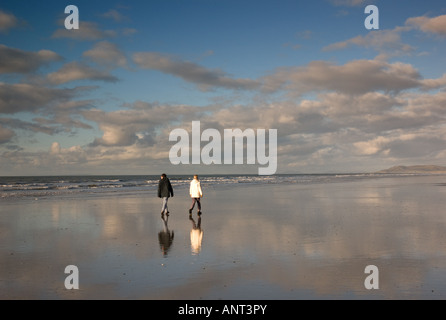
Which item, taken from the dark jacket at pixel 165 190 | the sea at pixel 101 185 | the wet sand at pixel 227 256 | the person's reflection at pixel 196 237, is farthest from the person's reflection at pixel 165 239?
the sea at pixel 101 185

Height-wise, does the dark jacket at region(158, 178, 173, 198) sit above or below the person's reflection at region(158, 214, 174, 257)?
above

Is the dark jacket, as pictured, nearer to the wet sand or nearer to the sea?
the wet sand

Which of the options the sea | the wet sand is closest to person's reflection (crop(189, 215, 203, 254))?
the wet sand

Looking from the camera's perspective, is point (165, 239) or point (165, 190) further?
point (165, 190)

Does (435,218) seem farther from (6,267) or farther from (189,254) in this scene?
(6,267)

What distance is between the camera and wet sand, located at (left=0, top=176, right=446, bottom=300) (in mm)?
7219

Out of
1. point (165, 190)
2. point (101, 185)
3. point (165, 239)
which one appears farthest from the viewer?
point (101, 185)

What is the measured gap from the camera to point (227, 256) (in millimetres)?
9938

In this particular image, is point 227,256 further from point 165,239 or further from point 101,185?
point 101,185

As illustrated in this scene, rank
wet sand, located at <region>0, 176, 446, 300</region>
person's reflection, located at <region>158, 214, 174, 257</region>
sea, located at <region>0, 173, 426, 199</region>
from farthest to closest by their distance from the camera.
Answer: sea, located at <region>0, 173, 426, 199</region>
person's reflection, located at <region>158, 214, 174, 257</region>
wet sand, located at <region>0, 176, 446, 300</region>

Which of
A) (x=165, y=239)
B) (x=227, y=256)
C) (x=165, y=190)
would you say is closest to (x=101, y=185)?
(x=165, y=190)

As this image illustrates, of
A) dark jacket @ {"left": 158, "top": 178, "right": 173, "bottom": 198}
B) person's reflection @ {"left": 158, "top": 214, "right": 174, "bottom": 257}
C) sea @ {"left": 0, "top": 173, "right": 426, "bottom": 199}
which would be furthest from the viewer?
sea @ {"left": 0, "top": 173, "right": 426, "bottom": 199}

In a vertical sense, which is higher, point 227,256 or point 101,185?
point 101,185
